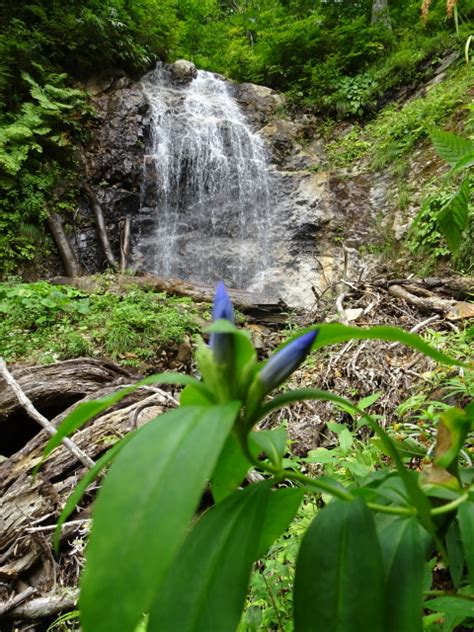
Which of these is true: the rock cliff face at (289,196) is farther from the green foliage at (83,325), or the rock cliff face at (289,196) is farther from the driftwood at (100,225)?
the green foliage at (83,325)

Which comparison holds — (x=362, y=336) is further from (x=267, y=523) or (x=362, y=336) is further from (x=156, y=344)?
(x=156, y=344)

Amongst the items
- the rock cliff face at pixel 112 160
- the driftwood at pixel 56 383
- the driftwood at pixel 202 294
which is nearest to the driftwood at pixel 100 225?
the rock cliff face at pixel 112 160

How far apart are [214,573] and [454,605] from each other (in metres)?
0.46

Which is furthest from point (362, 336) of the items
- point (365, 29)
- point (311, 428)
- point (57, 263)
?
point (365, 29)

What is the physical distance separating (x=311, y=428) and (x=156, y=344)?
2450mm

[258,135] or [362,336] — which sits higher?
[258,135]

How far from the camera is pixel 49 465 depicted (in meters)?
2.08

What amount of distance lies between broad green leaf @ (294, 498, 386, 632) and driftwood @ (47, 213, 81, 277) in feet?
24.6

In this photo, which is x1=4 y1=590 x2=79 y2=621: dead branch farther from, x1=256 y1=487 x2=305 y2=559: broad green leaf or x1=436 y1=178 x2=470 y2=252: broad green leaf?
x1=436 y1=178 x2=470 y2=252: broad green leaf

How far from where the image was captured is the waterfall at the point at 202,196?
332 inches

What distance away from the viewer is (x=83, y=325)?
440cm

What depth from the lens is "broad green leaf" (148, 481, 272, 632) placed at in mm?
402

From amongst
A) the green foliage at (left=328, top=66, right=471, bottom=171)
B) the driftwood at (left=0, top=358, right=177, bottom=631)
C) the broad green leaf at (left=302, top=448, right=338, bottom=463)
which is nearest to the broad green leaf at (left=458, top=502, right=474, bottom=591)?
the broad green leaf at (left=302, top=448, right=338, bottom=463)

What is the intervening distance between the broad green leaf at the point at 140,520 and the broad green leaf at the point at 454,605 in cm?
54
